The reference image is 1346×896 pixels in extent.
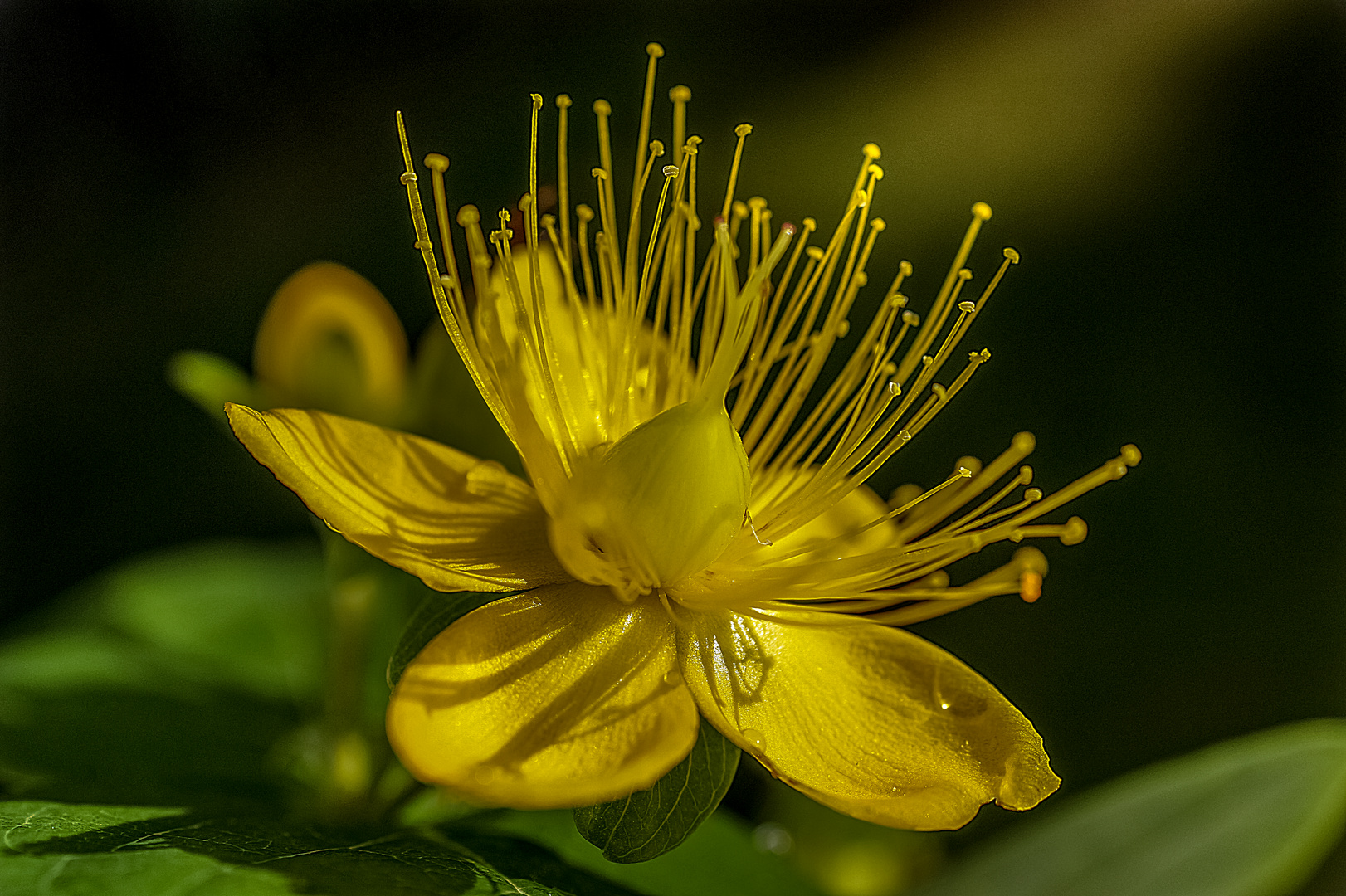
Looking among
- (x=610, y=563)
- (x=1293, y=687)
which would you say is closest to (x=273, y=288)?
(x=610, y=563)

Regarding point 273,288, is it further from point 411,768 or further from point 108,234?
point 411,768

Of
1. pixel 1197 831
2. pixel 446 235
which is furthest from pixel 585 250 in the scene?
pixel 1197 831

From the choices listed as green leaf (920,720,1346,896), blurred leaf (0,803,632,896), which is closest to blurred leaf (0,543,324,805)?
blurred leaf (0,803,632,896)

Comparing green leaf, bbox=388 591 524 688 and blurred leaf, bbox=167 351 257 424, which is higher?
blurred leaf, bbox=167 351 257 424

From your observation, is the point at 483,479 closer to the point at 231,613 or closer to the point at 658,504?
the point at 658,504

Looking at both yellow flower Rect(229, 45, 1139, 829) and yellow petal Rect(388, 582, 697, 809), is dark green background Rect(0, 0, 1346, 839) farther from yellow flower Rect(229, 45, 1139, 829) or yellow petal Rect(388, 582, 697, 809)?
yellow petal Rect(388, 582, 697, 809)
